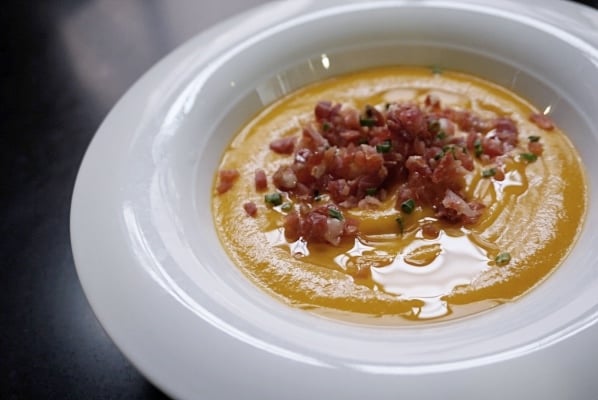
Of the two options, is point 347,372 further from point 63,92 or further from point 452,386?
point 63,92

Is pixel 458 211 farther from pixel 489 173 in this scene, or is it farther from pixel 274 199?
pixel 274 199

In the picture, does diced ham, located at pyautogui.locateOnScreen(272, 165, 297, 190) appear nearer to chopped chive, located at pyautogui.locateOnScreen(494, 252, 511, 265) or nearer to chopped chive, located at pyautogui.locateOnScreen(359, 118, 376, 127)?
chopped chive, located at pyautogui.locateOnScreen(359, 118, 376, 127)

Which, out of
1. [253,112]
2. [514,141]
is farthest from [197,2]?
[514,141]

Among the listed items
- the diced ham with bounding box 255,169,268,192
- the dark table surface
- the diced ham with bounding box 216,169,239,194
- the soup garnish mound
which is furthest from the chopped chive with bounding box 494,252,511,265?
the dark table surface

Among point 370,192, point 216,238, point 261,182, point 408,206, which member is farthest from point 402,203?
point 216,238

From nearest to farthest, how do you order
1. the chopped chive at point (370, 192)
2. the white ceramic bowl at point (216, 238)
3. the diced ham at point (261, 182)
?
1. the white ceramic bowl at point (216, 238)
2. the chopped chive at point (370, 192)
3. the diced ham at point (261, 182)

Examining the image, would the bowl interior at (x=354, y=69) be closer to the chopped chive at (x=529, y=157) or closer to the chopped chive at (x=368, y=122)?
the chopped chive at (x=529, y=157)

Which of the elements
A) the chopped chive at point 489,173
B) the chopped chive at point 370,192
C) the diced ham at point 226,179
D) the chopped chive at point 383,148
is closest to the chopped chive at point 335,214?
the chopped chive at point 370,192

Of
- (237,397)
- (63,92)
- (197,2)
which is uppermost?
(197,2)
